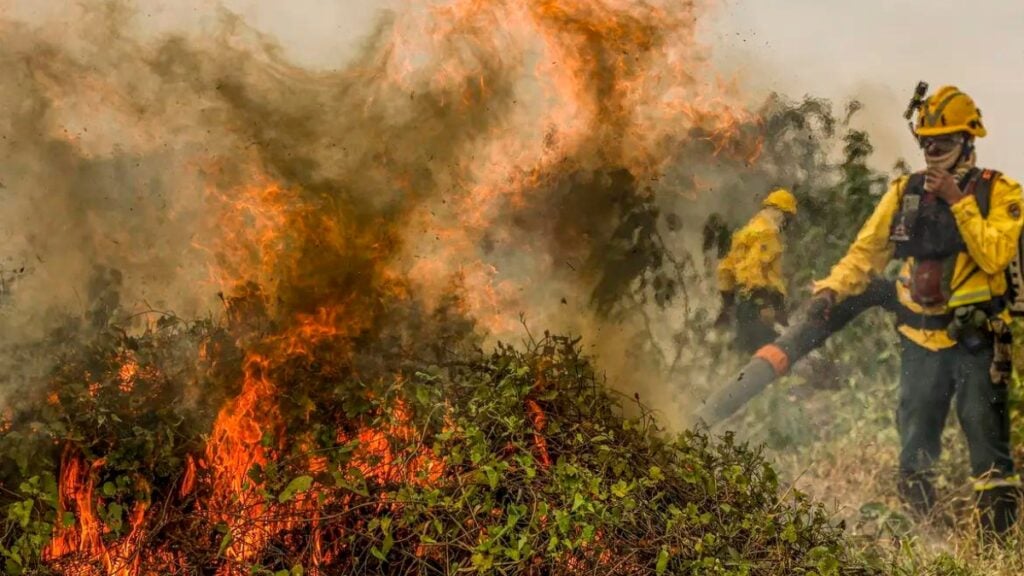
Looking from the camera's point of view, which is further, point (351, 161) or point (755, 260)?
point (755, 260)

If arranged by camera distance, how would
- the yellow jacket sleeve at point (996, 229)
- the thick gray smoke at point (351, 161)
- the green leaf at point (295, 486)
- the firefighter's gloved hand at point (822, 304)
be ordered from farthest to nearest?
the firefighter's gloved hand at point (822, 304) → the yellow jacket sleeve at point (996, 229) → the thick gray smoke at point (351, 161) → the green leaf at point (295, 486)

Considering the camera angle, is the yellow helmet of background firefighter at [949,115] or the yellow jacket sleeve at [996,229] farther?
the yellow helmet of background firefighter at [949,115]

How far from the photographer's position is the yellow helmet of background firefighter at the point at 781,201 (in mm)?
9898

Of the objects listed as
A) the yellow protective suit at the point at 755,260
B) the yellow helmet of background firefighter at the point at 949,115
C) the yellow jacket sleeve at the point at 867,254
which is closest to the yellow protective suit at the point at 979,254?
the yellow jacket sleeve at the point at 867,254

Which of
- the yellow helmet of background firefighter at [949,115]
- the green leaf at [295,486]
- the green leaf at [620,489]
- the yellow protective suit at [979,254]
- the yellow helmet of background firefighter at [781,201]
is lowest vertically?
the green leaf at [295,486]

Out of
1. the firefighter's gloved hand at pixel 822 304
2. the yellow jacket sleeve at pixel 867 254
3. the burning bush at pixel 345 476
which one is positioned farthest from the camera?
the firefighter's gloved hand at pixel 822 304

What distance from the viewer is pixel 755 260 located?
9898 mm

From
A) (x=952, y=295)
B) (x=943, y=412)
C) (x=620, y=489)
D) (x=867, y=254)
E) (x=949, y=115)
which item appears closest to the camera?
(x=620, y=489)

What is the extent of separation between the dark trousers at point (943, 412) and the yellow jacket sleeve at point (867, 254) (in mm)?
596

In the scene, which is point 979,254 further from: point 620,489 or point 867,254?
point 620,489

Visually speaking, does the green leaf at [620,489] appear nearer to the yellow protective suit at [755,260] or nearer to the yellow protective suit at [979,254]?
the yellow protective suit at [755,260]

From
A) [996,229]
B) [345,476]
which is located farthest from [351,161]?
[996,229]

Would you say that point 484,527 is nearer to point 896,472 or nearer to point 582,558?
point 582,558

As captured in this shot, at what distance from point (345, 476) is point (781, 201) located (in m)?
4.83
